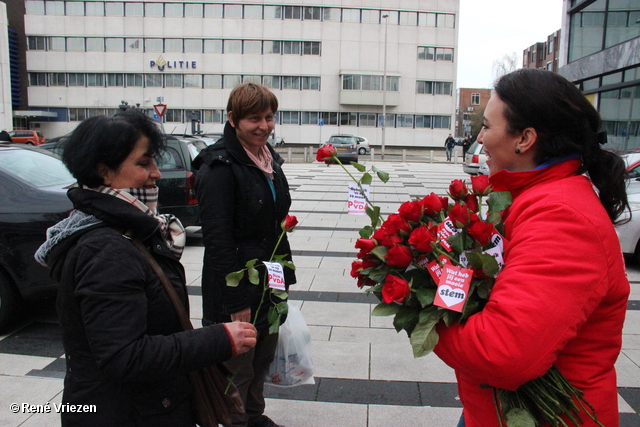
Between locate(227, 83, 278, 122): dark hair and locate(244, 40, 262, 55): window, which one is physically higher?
locate(244, 40, 262, 55): window

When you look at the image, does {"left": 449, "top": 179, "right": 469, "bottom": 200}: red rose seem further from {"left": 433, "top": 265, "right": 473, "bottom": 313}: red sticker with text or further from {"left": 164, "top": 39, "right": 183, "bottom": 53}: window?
{"left": 164, "top": 39, "right": 183, "bottom": 53}: window

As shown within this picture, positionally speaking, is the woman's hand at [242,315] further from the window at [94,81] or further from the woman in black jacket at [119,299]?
the window at [94,81]

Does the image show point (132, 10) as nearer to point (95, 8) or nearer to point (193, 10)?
point (95, 8)

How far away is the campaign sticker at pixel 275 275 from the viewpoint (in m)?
2.10

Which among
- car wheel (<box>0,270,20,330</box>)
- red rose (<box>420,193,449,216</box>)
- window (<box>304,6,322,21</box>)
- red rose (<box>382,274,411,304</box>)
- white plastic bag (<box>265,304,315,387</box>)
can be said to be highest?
window (<box>304,6,322,21</box>)

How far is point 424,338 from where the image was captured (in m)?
1.27

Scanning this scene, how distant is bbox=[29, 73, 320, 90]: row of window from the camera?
4825 cm

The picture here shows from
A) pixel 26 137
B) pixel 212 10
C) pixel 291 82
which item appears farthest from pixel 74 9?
pixel 291 82

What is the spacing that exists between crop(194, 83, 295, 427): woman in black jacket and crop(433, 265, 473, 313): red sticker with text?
4.32 ft

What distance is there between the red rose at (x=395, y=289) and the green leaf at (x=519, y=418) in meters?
0.40

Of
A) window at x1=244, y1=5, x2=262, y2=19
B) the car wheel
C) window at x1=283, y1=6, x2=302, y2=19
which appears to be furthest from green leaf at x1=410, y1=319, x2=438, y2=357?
window at x1=244, y1=5, x2=262, y2=19

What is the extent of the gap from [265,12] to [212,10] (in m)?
4.95

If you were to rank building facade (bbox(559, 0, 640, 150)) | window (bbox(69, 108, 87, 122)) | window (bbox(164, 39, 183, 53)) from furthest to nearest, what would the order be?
window (bbox(69, 108, 87, 122))
window (bbox(164, 39, 183, 53))
building facade (bbox(559, 0, 640, 150))

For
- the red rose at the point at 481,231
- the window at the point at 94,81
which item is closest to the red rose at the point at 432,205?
the red rose at the point at 481,231
